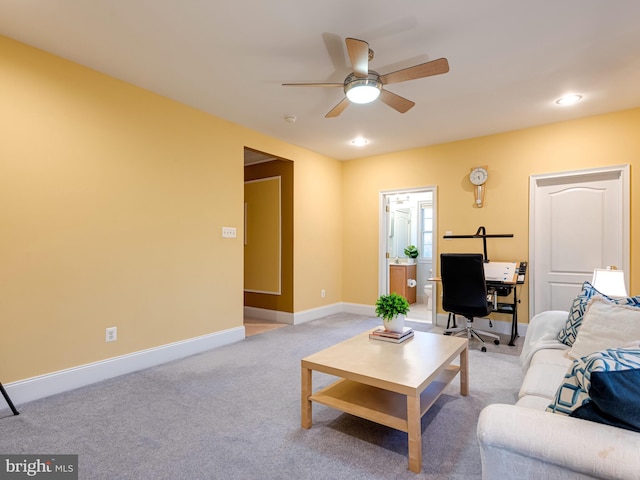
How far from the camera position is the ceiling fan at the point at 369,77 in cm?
218

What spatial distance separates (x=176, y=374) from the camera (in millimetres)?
3012

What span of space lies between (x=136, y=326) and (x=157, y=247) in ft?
2.55

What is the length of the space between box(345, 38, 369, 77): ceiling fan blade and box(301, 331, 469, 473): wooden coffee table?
6.44ft

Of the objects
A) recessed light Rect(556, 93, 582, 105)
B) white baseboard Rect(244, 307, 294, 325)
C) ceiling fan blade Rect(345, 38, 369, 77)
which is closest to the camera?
ceiling fan blade Rect(345, 38, 369, 77)

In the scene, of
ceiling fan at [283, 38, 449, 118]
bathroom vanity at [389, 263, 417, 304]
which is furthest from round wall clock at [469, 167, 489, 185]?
bathroom vanity at [389, 263, 417, 304]

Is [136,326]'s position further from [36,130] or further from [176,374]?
[36,130]

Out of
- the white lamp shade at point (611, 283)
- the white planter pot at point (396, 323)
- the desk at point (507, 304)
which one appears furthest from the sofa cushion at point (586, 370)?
the desk at point (507, 304)

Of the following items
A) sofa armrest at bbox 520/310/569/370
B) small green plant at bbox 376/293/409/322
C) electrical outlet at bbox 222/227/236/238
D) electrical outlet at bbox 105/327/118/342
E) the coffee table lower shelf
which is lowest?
the coffee table lower shelf

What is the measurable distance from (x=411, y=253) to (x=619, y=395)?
5.91m

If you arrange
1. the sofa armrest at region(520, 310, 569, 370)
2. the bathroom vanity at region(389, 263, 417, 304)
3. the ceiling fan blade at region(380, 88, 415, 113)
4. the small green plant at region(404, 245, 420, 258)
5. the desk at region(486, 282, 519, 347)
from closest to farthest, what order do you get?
the sofa armrest at region(520, 310, 569, 370) < the ceiling fan blade at region(380, 88, 415, 113) < the desk at region(486, 282, 519, 347) < the bathroom vanity at region(389, 263, 417, 304) < the small green plant at region(404, 245, 420, 258)

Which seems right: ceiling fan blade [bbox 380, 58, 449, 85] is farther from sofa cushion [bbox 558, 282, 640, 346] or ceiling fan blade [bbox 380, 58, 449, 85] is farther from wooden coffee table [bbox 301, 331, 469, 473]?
wooden coffee table [bbox 301, 331, 469, 473]

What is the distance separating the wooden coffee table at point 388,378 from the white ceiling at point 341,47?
223 cm

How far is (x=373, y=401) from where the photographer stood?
6.63ft

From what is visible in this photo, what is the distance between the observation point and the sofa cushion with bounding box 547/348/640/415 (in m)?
0.93
